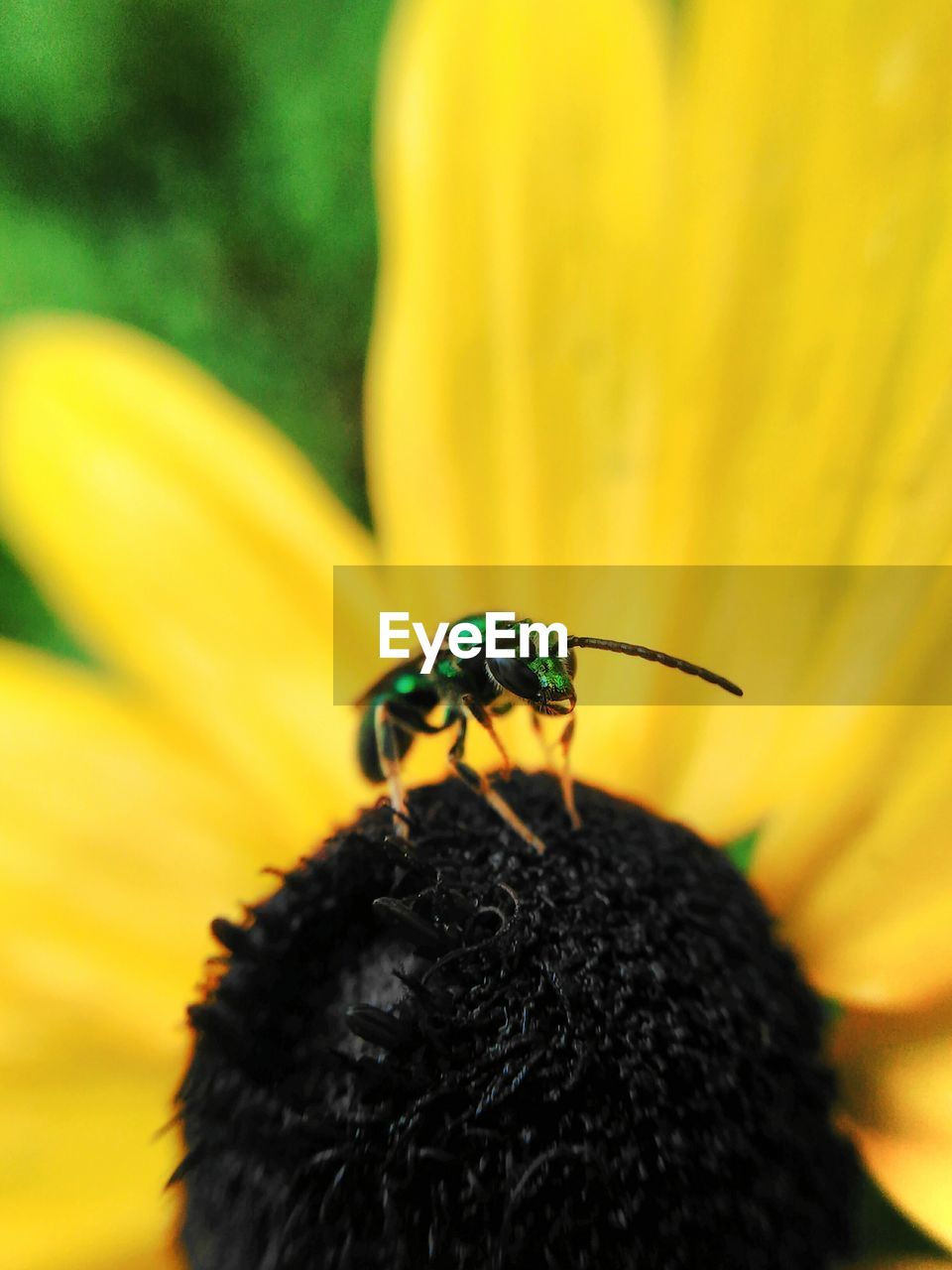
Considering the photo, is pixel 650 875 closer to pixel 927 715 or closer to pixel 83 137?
pixel 927 715

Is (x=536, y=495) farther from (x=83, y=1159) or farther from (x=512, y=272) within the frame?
(x=83, y=1159)

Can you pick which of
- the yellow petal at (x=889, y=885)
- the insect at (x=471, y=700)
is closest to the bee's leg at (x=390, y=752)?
the insect at (x=471, y=700)

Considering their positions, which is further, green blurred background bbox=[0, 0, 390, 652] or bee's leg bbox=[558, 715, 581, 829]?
green blurred background bbox=[0, 0, 390, 652]

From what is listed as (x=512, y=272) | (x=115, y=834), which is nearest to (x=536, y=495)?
(x=512, y=272)

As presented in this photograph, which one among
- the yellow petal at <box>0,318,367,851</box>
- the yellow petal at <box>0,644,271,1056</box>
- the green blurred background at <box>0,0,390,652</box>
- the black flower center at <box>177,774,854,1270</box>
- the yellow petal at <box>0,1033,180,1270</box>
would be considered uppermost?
the green blurred background at <box>0,0,390,652</box>

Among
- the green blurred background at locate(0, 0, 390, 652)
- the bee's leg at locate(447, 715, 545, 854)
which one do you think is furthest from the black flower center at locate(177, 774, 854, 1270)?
the green blurred background at locate(0, 0, 390, 652)

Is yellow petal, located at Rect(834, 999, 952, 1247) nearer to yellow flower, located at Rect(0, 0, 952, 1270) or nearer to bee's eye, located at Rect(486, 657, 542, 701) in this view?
yellow flower, located at Rect(0, 0, 952, 1270)
